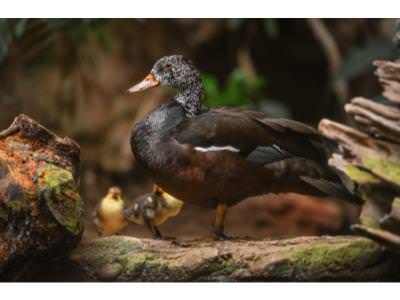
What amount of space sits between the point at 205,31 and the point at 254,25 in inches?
12.9

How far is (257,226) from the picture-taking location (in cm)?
558

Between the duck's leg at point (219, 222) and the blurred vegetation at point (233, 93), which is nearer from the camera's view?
the duck's leg at point (219, 222)

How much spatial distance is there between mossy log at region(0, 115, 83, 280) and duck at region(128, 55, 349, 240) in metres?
0.36

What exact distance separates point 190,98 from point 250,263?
0.67 metres

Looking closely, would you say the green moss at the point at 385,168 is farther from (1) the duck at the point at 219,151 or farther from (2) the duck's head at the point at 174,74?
(2) the duck's head at the point at 174,74

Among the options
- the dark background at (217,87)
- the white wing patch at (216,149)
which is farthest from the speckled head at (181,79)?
the dark background at (217,87)

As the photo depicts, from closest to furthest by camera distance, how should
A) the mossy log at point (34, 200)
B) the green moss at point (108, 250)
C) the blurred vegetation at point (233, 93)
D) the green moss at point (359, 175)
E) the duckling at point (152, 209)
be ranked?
the mossy log at point (34, 200), the green moss at point (359, 175), the green moss at point (108, 250), the duckling at point (152, 209), the blurred vegetation at point (233, 93)

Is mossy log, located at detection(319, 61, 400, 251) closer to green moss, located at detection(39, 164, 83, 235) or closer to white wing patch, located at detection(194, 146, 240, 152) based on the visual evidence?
white wing patch, located at detection(194, 146, 240, 152)

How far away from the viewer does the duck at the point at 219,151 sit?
2.89 m

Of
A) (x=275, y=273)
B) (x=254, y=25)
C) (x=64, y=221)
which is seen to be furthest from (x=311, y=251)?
(x=254, y=25)

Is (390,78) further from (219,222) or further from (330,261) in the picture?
(219,222)

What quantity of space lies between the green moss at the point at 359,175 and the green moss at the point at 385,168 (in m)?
0.04

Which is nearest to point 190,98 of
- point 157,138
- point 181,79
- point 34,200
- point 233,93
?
point 181,79

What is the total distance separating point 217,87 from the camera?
529 cm
